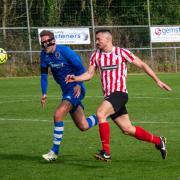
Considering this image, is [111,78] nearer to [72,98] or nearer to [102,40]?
[102,40]

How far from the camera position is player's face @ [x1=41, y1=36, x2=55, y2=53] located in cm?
1119

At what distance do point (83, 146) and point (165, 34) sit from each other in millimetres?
28298

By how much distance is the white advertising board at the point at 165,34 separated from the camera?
40.0 metres

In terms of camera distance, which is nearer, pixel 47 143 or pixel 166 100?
pixel 47 143

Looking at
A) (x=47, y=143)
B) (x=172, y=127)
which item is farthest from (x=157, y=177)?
(x=172, y=127)

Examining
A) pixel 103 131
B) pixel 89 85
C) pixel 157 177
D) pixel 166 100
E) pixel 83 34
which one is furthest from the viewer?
pixel 83 34

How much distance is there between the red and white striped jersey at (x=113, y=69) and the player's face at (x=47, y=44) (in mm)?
1016

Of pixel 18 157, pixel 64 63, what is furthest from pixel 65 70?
pixel 18 157

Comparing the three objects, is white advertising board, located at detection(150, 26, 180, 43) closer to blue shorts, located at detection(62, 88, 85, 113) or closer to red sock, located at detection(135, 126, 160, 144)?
blue shorts, located at detection(62, 88, 85, 113)

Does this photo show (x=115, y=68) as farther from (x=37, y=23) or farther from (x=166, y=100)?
(x=37, y=23)

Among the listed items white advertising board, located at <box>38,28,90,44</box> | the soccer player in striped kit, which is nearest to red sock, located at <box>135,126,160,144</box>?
the soccer player in striped kit

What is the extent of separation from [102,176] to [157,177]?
2.38 ft

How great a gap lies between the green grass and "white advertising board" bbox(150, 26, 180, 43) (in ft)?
57.4

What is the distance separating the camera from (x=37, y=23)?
40.4 metres
